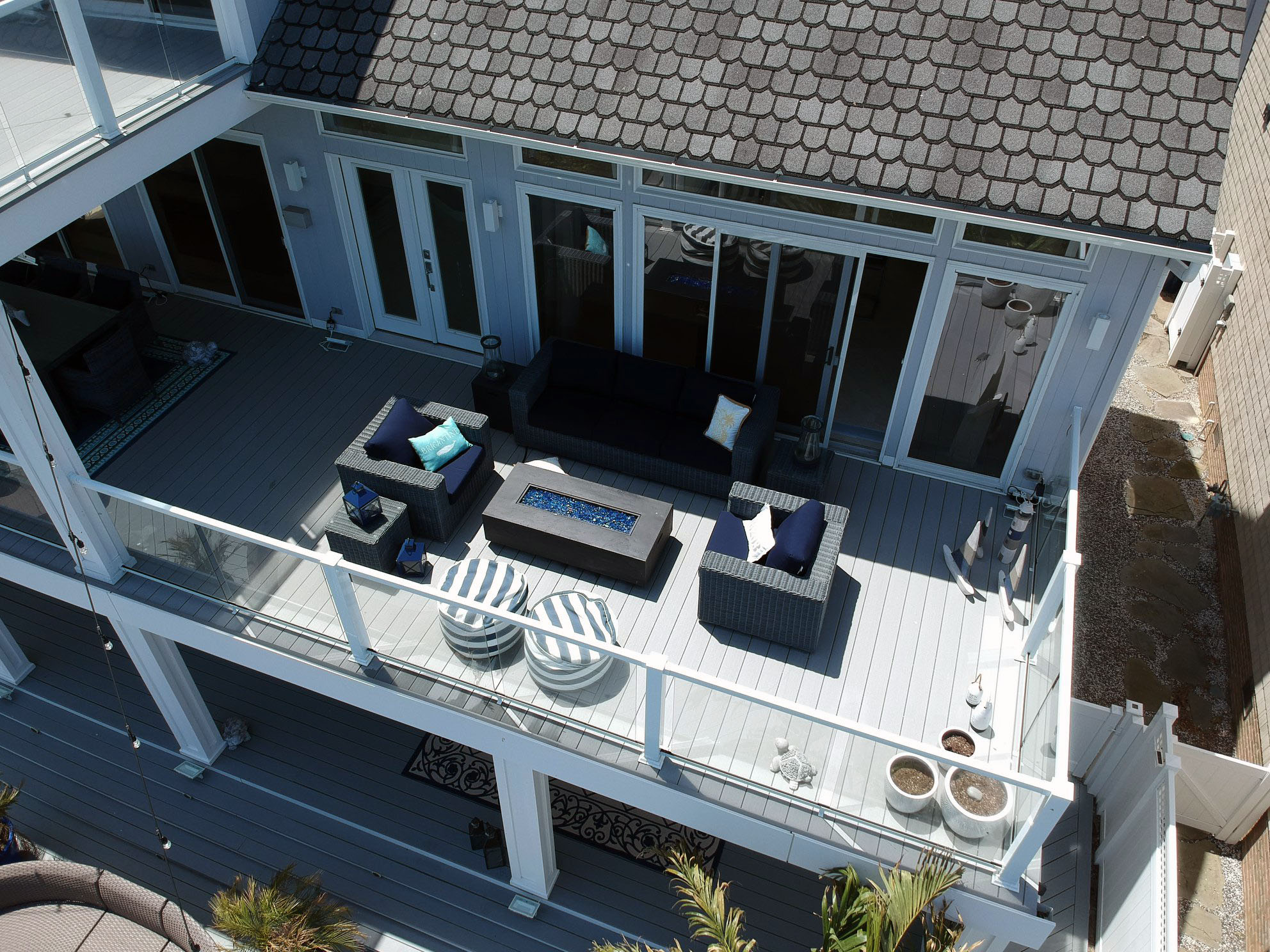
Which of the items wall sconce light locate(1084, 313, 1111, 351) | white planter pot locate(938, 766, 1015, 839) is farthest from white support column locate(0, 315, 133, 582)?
wall sconce light locate(1084, 313, 1111, 351)

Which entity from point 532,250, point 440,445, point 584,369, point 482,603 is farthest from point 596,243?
point 482,603

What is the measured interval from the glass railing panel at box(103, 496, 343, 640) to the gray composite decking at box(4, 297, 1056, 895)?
0.08 ft

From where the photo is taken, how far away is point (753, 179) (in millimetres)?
7461

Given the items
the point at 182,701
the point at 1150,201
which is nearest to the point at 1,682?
the point at 182,701

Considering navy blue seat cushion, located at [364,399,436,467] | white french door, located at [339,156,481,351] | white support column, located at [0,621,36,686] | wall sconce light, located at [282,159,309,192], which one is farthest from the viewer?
white support column, located at [0,621,36,686]

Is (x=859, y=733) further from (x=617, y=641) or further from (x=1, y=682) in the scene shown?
(x=1, y=682)

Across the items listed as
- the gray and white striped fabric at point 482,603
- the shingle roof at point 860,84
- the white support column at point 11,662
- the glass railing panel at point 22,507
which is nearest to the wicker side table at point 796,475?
the gray and white striped fabric at point 482,603

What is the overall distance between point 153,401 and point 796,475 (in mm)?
6887

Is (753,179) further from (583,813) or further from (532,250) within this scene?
(583,813)

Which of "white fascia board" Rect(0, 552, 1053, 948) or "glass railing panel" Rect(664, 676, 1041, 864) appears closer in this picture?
"glass railing panel" Rect(664, 676, 1041, 864)

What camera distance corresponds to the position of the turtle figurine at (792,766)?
261 inches

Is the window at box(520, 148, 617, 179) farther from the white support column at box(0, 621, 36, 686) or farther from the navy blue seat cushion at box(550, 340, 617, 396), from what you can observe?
the white support column at box(0, 621, 36, 686)

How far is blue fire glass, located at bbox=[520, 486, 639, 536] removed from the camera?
834 cm

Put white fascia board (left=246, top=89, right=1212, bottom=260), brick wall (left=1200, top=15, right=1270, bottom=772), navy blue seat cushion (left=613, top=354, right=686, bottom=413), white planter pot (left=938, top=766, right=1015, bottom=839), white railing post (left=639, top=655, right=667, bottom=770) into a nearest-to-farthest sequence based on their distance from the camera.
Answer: white planter pot (left=938, top=766, right=1015, bottom=839)
white railing post (left=639, top=655, right=667, bottom=770)
white fascia board (left=246, top=89, right=1212, bottom=260)
navy blue seat cushion (left=613, top=354, right=686, bottom=413)
brick wall (left=1200, top=15, right=1270, bottom=772)
